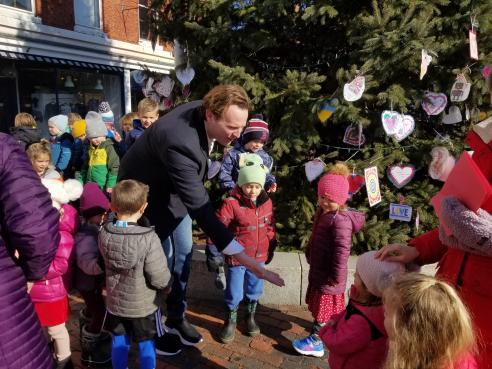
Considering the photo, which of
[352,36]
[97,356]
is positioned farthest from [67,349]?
[352,36]

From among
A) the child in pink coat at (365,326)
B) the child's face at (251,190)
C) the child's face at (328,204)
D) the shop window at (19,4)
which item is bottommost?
the child in pink coat at (365,326)

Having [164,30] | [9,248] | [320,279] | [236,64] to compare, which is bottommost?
[320,279]

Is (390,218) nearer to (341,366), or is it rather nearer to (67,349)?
(341,366)

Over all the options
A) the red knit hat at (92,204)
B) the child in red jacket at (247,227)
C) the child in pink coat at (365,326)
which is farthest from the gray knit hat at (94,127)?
the child in pink coat at (365,326)

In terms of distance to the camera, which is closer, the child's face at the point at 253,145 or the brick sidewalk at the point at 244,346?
the brick sidewalk at the point at 244,346

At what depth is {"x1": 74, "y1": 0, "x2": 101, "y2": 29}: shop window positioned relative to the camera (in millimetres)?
13538

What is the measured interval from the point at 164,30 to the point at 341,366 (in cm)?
456

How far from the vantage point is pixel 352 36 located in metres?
4.19

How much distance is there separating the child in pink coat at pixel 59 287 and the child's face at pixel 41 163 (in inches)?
53.7

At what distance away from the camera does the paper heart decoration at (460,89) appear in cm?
405

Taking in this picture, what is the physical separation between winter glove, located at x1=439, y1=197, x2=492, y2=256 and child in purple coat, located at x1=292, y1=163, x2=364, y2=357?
1.43 meters

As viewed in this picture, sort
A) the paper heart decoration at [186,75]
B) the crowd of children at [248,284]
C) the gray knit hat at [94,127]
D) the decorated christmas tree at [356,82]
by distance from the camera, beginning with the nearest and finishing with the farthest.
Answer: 1. the crowd of children at [248,284]
2. the decorated christmas tree at [356,82]
3. the paper heart decoration at [186,75]
4. the gray knit hat at [94,127]

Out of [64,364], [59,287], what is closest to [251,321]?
[64,364]

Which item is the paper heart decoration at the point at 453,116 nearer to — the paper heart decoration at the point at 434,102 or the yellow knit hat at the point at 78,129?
the paper heart decoration at the point at 434,102
